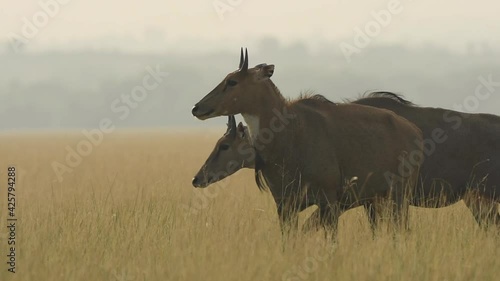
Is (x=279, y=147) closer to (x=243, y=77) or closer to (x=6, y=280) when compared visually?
(x=243, y=77)

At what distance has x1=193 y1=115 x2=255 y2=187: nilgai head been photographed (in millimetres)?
9438

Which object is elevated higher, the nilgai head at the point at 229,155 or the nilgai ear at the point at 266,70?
the nilgai ear at the point at 266,70

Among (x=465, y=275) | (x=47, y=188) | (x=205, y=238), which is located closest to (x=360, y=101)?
(x=205, y=238)

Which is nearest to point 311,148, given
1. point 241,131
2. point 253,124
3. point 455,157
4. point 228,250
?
point 253,124

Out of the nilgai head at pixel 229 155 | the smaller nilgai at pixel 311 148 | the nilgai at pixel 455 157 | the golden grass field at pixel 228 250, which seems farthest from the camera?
the nilgai at pixel 455 157

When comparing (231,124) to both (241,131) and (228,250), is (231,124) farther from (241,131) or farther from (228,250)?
(228,250)

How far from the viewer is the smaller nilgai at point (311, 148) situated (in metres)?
8.52

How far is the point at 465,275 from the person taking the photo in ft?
22.4

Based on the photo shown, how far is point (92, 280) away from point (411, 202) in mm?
4237

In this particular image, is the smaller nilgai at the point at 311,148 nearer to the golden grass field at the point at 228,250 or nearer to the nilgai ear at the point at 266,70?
the nilgai ear at the point at 266,70

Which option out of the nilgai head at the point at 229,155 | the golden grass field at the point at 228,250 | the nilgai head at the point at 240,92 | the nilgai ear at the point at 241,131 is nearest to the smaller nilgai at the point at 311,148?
the nilgai head at the point at 240,92

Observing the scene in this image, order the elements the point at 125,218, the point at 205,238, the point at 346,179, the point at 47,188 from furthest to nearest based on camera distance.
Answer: the point at 47,188 < the point at 125,218 < the point at 346,179 < the point at 205,238

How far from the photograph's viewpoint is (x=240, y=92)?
8.53 m

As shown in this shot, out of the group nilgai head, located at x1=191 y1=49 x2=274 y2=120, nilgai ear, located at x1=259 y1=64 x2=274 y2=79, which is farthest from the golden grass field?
nilgai ear, located at x1=259 y1=64 x2=274 y2=79
